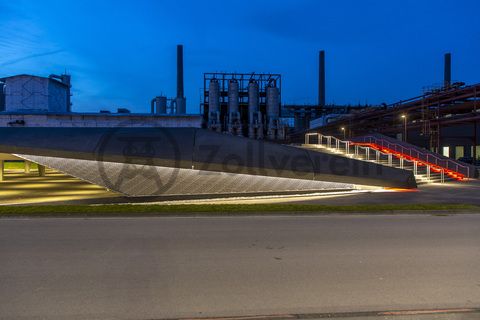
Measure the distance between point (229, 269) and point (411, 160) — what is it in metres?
23.1

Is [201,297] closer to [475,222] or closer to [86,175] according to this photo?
[475,222]

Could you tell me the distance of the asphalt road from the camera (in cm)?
427

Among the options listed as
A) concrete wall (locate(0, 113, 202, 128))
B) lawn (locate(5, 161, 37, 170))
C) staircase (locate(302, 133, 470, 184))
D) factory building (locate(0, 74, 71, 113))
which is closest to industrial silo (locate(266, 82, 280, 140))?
concrete wall (locate(0, 113, 202, 128))

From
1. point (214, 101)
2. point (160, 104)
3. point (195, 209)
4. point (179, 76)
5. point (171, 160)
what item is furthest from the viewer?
point (179, 76)

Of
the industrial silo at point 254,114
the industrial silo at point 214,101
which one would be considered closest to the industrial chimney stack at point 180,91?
the industrial silo at point 214,101

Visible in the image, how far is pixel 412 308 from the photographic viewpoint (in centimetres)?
417

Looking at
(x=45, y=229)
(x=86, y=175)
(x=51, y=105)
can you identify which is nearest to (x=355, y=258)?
(x=45, y=229)

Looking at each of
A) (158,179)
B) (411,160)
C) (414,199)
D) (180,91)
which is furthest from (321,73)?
(158,179)

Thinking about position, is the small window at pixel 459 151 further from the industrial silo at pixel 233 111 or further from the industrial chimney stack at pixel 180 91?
the industrial chimney stack at pixel 180 91

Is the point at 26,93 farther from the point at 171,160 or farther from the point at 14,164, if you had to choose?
the point at 171,160

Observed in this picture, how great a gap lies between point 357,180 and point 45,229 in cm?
1379

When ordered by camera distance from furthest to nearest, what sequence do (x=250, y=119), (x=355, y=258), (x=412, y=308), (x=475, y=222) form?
1. (x=250, y=119)
2. (x=475, y=222)
3. (x=355, y=258)
4. (x=412, y=308)

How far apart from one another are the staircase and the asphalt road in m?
14.9

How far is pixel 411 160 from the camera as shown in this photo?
82.5ft
